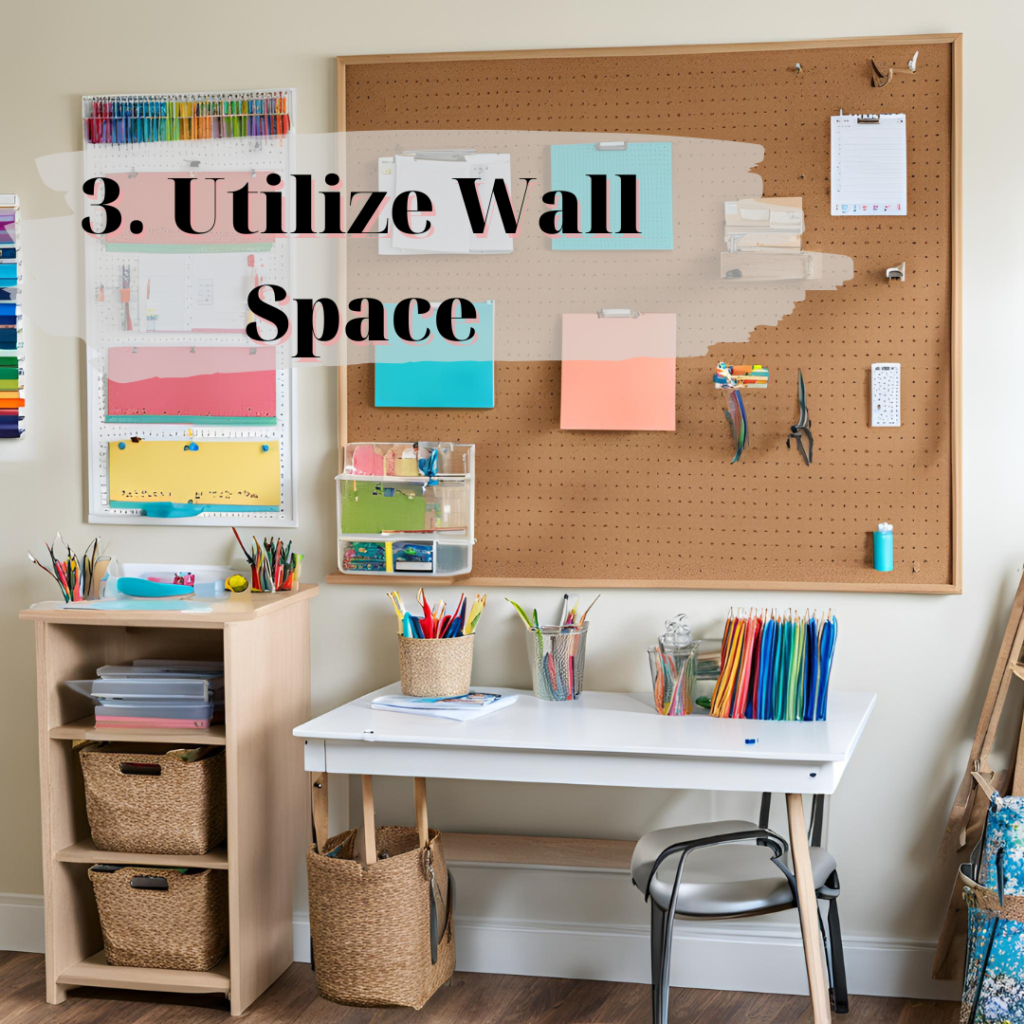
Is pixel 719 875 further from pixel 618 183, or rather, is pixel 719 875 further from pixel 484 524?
pixel 618 183

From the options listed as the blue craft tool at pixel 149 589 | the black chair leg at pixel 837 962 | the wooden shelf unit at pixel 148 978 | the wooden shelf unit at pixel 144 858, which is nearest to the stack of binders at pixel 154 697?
the blue craft tool at pixel 149 589

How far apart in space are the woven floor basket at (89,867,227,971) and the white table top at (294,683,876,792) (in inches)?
22.0

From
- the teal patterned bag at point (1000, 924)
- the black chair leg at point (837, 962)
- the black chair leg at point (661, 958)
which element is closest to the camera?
the black chair leg at point (661, 958)

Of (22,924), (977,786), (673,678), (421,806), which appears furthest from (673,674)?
(22,924)

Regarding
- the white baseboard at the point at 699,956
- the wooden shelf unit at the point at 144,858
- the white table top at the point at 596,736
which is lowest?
the white baseboard at the point at 699,956

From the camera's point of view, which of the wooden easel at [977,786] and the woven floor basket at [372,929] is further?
the wooden easel at [977,786]

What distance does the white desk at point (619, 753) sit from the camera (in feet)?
6.26

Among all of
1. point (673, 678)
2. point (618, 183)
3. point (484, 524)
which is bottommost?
point (673, 678)

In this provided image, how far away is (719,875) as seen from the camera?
6.65 ft

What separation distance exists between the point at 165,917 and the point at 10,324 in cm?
153

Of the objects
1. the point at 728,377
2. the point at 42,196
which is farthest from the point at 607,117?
the point at 42,196

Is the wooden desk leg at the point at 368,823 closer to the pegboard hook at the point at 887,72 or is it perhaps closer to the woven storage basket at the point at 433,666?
the woven storage basket at the point at 433,666

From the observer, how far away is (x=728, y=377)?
243 cm

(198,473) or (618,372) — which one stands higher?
(618,372)
